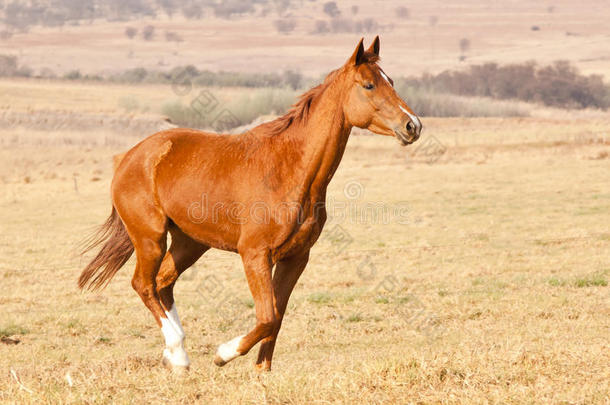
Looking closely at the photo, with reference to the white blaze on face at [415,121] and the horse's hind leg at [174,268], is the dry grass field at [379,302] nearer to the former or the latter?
the horse's hind leg at [174,268]

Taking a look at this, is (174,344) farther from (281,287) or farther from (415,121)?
(415,121)

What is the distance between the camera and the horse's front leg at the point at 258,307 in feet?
18.1

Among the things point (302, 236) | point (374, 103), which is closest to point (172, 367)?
point (302, 236)

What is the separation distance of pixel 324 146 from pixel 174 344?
1.98 m

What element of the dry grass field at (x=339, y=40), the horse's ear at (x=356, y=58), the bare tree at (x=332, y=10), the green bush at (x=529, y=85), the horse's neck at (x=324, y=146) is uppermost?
the horse's ear at (x=356, y=58)

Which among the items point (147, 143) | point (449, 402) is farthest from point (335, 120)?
point (449, 402)

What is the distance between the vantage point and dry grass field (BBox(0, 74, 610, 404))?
4969 mm

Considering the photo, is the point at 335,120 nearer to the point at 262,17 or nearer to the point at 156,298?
the point at 156,298

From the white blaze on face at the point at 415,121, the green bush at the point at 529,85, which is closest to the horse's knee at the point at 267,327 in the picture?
the white blaze on face at the point at 415,121

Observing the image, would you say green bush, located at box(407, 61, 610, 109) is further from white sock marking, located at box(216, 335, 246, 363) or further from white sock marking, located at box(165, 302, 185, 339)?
white sock marking, located at box(216, 335, 246, 363)

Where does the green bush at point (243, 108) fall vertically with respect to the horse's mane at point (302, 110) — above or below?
below

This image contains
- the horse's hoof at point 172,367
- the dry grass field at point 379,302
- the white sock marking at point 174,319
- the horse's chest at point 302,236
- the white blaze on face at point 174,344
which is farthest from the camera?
the white sock marking at point 174,319

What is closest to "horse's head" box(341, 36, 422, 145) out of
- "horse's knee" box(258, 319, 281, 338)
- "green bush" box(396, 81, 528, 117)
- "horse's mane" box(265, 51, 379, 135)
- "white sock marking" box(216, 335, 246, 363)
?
"horse's mane" box(265, 51, 379, 135)

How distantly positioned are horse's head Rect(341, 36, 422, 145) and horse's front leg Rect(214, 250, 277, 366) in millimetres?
1226
